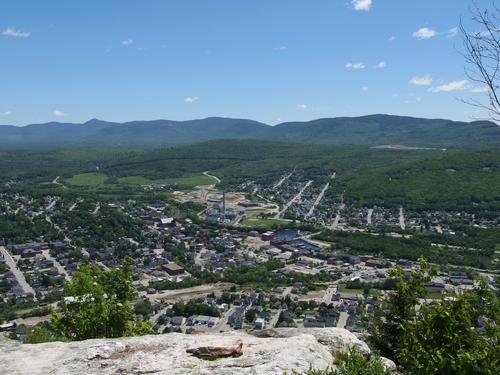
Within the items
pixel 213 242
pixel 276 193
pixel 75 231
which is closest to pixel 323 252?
pixel 213 242

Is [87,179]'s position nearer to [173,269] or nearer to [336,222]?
[336,222]

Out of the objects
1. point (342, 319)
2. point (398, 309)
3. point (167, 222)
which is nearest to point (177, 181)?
point (167, 222)

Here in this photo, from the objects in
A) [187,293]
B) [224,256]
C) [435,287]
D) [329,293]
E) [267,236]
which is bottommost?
[224,256]

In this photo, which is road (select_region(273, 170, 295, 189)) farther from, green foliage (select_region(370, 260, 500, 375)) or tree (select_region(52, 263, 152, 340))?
green foliage (select_region(370, 260, 500, 375))

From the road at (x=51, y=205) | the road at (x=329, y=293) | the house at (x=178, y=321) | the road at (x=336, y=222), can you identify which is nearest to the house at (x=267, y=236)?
the road at (x=336, y=222)

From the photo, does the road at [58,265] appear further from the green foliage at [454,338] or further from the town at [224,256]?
the green foliage at [454,338]

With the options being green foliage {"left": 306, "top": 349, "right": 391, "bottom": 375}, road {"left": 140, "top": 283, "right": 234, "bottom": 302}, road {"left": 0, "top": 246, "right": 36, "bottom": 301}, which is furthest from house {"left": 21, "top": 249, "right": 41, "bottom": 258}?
green foliage {"left": 306, "top": 349, "right": 391, "bottom": 375}

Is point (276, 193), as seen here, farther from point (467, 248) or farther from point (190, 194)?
point (467, 248)

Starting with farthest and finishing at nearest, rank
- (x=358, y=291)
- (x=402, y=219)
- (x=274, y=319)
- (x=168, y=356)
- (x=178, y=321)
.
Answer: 1. (x=402, y=219)
2. (x=358, y=291)
3. (x=274, y=319)
4. (x=178, y=321)
5. (x=168, y=356)
